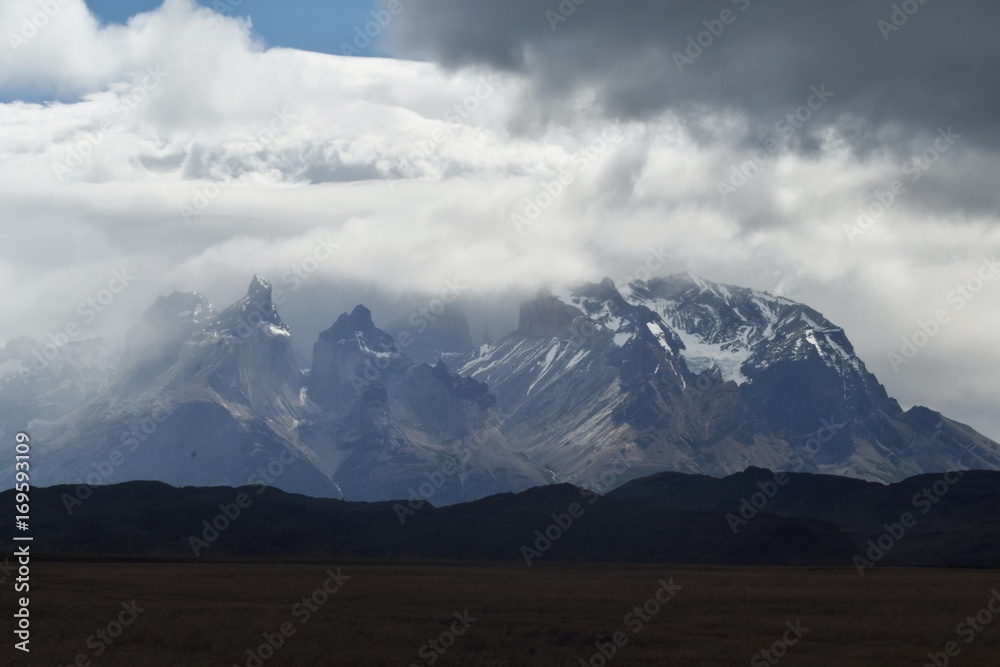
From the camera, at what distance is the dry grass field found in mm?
101250

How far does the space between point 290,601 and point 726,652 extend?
1868 inches

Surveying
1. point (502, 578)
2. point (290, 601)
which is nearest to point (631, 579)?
point (502, 578)

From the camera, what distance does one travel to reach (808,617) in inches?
4774

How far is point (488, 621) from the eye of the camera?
4656 inches

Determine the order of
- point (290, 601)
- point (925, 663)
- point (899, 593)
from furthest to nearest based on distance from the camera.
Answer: point (899, 593) < point (290, 601) < point (925, 663)

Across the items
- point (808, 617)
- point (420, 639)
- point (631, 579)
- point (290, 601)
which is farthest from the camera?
point (631, 579)

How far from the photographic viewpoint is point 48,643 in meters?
102

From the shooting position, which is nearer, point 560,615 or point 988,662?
point 988,662

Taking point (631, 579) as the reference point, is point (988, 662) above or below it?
above

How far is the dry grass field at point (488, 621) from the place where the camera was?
101 meters

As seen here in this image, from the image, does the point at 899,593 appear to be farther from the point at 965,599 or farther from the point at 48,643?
the point at 48,643

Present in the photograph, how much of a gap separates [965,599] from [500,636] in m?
52.8

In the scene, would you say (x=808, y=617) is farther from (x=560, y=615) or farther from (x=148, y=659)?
(x=148, y=659)

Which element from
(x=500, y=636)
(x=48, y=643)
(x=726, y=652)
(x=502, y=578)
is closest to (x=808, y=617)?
(x=726, y=652)
